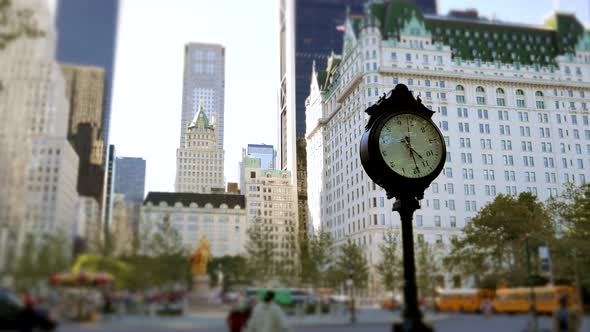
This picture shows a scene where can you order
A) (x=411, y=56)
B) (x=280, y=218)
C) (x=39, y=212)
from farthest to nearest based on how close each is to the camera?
(x=411, y=56)
(x=280, y=218)
(x=39, y=212)

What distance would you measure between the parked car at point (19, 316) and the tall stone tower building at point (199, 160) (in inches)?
145

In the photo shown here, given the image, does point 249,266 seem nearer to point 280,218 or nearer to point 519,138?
point 280,218

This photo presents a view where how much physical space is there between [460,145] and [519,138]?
5.63 meters

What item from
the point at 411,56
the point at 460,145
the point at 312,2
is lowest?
the point at 460,145

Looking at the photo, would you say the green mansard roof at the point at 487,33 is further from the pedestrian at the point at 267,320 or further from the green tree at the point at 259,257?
the pedestrian at the point at 267,320

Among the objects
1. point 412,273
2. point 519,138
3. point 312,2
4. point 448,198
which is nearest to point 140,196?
point 412,273

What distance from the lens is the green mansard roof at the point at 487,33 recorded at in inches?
1874

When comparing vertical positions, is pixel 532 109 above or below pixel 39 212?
above

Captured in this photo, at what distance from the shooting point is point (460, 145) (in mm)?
46594

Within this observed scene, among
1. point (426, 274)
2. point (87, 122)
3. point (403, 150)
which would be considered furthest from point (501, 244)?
point (87, 122)

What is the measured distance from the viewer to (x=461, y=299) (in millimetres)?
9633

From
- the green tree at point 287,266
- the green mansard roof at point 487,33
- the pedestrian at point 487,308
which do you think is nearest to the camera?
the pedestrian at point 487,308

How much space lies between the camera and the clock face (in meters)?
9.48

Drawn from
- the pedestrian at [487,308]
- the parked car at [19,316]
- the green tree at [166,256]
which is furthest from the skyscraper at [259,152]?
the parked car at [19,316]
